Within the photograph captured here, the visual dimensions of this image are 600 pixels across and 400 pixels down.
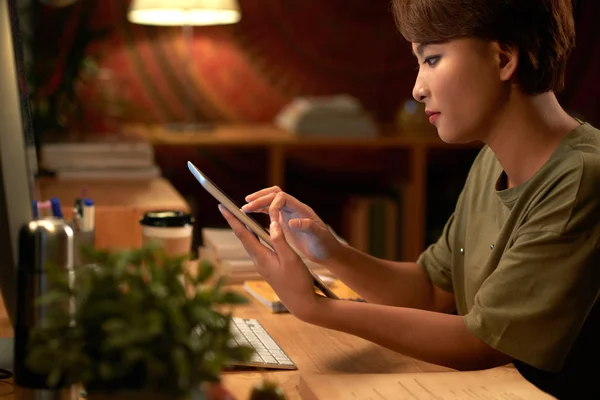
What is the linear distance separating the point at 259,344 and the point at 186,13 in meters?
2.41

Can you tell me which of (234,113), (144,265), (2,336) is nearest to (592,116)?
→ (234,113)

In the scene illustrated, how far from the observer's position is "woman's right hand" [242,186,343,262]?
52.8 inches

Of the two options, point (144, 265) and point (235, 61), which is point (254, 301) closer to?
point (144, 265)

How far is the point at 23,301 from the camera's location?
885 mm

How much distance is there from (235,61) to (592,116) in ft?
5.24

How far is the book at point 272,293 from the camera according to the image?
145cm

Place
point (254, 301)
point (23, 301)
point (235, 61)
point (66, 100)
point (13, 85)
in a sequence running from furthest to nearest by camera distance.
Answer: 1. point (235, 61)
2. point (66, 100)
3. point (254, 301)
4. point (13, 85)
5. point (23, 301)

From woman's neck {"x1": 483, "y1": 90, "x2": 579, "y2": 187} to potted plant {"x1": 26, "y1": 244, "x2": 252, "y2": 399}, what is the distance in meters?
0.72

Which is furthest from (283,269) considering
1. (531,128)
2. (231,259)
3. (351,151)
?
(351,151)

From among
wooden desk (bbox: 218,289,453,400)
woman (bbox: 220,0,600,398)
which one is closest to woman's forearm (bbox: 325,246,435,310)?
woman (bbox: 220,0,600,398)

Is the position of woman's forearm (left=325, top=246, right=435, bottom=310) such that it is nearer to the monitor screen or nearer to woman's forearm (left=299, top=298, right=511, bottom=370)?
woman's forearm (left=299, top=298, right=511, bottom=370)

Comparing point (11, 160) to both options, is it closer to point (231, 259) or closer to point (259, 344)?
point (259, 344)

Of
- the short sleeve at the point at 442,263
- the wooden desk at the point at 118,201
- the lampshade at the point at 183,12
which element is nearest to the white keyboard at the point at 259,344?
the short sleeve at the point at 442,263

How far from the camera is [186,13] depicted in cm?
344
